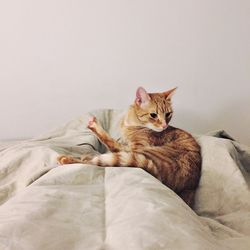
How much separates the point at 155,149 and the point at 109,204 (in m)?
0.30

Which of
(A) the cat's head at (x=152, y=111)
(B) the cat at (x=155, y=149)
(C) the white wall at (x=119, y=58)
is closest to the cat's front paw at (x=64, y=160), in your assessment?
(B) the cat at (x=155, y=149)

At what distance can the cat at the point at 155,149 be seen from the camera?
89cm

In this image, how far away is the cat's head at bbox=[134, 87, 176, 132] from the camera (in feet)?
3.41

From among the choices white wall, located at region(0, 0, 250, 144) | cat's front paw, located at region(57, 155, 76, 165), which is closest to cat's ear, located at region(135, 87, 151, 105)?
cat's front paw, located at region(57, 155, 76, 165)

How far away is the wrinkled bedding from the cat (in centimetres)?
4

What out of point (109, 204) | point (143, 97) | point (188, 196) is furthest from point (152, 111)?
point (109, 204)

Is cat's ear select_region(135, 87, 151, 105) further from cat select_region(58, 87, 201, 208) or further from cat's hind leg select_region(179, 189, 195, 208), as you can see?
cat's hind leg select_region(179, 189, 195, 208)

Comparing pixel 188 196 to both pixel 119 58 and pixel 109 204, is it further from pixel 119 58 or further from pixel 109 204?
pixel 119 58

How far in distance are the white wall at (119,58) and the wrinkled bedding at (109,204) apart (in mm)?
404

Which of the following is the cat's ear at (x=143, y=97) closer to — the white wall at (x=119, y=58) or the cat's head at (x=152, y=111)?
the cat's head at (x=152, y=111)

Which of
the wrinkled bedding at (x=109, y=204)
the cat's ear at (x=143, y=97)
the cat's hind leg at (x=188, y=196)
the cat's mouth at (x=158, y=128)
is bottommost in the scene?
the cat's hind leg at (x=188, y=196)

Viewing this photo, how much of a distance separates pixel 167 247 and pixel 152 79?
3.31 ft

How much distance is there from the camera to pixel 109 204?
698mm

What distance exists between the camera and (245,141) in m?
1.55
